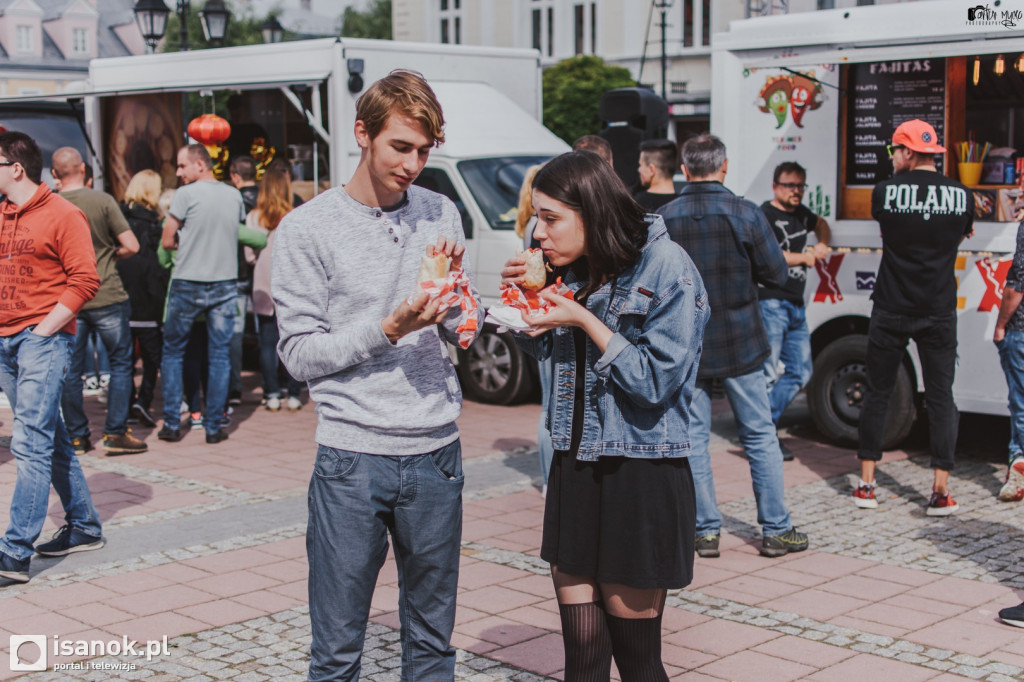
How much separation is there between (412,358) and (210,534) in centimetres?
362

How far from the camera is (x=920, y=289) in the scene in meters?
6.55

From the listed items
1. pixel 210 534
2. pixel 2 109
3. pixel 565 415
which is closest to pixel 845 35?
pixel 210 534

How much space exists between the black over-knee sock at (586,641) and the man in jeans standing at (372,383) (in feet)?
1.15

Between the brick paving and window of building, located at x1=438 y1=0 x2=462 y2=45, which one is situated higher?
window of building, located at x1=438 y1=0 x2=462 y2=45

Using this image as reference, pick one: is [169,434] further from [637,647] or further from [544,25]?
[544,25]

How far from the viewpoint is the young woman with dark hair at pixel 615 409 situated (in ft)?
10.3

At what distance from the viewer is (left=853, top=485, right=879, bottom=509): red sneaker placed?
22.5 feet

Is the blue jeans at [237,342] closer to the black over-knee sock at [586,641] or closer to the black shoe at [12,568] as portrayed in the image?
the black shoe at [12,568]

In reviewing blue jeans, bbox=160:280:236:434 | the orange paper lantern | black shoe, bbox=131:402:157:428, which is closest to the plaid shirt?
blue jeans, bbox=160:280:236:434

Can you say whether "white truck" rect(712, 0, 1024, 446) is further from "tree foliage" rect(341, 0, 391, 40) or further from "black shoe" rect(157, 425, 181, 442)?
"tree foliage" rect(341, 0, 391, 40)

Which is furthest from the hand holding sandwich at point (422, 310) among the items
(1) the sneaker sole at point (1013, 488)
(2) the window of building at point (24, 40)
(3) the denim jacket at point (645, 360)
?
(2) the window of building at point (24, 40)

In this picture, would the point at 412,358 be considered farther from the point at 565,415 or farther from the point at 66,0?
the point at 66,0

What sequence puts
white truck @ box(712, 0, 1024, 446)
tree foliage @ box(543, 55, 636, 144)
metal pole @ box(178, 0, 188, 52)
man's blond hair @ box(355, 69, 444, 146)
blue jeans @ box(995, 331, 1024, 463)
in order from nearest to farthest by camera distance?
man's blond hair @ box(355, 69, 444, 146) → blue jeans @ box(995, 331, 1024, 463) → white truck @ box(712, 0, 1024, 446) → metal pole @ box(178, 0, 188, 52) → tree foliage @ box(543, 55, 636, 144)

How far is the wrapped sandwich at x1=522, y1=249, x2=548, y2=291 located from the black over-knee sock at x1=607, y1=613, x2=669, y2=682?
890mm
